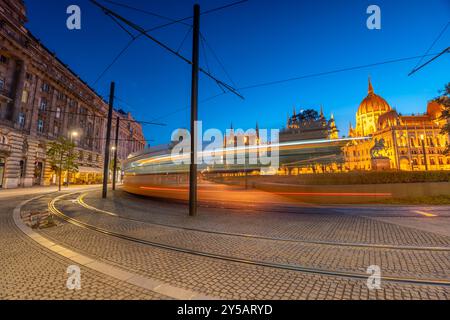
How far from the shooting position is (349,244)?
5504 millimetres

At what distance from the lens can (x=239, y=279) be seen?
3664 millimetres

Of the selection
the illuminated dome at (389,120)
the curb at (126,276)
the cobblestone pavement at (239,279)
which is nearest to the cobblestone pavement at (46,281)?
the curb at (126,276)

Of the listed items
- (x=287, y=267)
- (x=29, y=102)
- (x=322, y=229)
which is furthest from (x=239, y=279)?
(x=29, y=102)

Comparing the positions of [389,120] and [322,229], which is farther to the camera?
[389,120]

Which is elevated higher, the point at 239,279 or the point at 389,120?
the point at 389,120

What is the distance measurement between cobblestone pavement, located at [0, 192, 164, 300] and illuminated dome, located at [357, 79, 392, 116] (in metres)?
138

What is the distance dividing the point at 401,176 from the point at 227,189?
14514 millimetres

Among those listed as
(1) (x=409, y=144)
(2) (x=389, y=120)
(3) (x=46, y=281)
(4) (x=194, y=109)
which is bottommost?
(3) (x=46, y=281)

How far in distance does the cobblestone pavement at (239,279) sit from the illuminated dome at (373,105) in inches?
5306

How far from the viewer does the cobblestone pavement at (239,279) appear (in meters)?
3.16

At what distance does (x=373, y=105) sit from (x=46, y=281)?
5530 inches

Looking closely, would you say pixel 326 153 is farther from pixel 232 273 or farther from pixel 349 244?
pixel 232 273

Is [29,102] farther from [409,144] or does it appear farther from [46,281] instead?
[409,144]
